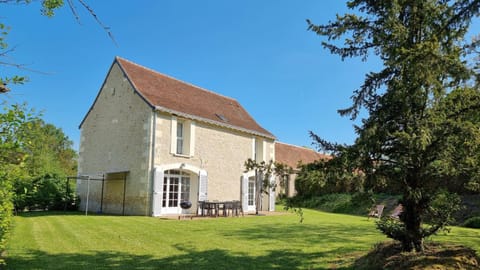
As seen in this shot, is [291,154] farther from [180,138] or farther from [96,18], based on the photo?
[96,18]

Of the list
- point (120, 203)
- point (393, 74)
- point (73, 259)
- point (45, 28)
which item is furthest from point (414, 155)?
point (120, 203)

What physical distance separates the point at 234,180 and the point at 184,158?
12.6 feet

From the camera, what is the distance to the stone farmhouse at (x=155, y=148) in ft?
51.9

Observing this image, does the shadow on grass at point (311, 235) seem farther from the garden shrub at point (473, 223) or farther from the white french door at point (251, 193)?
the white french door at point (251, 193)

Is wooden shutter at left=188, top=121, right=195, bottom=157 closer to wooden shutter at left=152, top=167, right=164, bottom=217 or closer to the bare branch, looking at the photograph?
wooden shutter at left=152, top=167, right=164, bottom=217

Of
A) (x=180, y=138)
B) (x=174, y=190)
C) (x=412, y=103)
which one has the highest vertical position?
(x=180, y=138)

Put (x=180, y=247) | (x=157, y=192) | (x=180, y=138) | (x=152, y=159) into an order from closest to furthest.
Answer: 1. (x=180, y=247)
2. (x=157, y=192)
3. (x=152, y=159)
4. (x=180, y=138)

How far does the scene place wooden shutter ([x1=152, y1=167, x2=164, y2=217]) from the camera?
50.1ft

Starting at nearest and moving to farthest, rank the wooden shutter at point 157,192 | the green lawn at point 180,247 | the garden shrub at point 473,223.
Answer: the green lawn at point 180,247, the garden shrub at point 473,223, the wooden shutter at point 157,192

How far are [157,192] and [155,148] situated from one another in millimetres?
1963

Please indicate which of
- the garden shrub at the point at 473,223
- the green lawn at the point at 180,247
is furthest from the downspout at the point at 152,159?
the garden shrub at the point at 473,223

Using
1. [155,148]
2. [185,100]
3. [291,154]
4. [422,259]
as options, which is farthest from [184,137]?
[291,154]

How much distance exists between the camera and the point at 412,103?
537 centimetres

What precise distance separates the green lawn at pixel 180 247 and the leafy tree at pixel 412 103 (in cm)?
183
